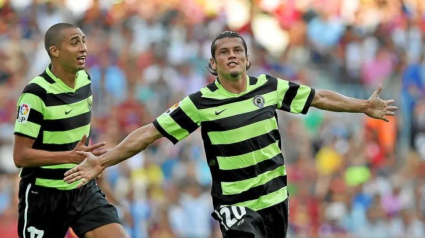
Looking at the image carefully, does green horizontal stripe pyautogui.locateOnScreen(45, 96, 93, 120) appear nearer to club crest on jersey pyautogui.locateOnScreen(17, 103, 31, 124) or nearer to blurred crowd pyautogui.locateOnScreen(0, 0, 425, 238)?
club crest on jersey pyautogui.locateOnScreen(17, 103, 31, 124)

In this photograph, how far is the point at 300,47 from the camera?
1728cm

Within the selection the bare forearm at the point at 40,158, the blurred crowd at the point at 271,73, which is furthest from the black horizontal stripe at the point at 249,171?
the blurred crowd at the point at 271,73

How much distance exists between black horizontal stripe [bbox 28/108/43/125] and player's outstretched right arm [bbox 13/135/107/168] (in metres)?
0.15

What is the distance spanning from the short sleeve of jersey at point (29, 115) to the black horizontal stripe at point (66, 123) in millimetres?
90

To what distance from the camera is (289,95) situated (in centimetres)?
826

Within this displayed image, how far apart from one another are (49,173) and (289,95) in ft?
7.06

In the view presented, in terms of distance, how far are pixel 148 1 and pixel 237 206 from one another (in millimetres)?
9606

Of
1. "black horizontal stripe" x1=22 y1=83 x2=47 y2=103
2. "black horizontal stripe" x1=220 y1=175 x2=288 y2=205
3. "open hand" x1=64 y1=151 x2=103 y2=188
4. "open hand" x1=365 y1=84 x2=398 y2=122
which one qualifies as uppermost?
"black horizontal stripe" x1=22 y1=83 x2=47 y2=103

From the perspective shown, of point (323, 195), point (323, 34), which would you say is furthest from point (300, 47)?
point (323, 195)

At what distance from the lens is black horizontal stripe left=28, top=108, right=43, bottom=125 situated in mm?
8219

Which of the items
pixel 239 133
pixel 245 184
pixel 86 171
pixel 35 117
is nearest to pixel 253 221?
pixel 245 184

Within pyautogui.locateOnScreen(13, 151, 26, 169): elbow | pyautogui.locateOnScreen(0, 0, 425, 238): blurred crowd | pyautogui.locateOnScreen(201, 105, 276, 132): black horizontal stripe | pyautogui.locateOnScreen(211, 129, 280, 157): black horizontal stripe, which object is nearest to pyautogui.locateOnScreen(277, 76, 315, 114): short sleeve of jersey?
pyautogui.locateOnScreen(201, 105, 276, 132): black horizontal stripe

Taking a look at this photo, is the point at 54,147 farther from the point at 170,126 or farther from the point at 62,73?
the point at 170,126

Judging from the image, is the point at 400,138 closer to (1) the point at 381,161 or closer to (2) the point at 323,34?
(1) the point at 381,161
